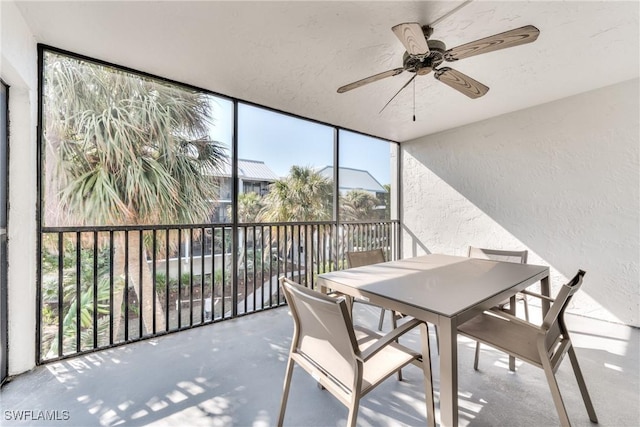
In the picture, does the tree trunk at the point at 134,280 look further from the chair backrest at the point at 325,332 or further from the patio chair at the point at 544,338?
the patio chair at the point at 544,338

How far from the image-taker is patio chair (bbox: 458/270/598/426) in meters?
1.23

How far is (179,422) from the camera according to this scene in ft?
4.67

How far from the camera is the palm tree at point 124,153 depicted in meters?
2.18

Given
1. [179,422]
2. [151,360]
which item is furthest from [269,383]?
[151,360]

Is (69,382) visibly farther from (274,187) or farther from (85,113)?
(274,187)

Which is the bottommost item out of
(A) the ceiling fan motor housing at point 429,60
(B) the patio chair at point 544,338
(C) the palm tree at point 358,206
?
(B) the patio chair at point 544,338

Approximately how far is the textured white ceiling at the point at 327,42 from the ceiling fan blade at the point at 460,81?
31 centimetres

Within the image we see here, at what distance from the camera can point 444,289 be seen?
1.44 m

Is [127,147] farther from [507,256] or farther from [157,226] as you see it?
[507,256]

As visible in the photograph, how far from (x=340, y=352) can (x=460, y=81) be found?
6.37 ft

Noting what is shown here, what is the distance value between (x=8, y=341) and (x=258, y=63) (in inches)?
104

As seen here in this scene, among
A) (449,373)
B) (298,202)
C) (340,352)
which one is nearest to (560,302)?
(449,373)

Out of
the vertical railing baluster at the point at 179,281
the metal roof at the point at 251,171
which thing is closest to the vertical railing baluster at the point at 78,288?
the vertical railing baluster at the point at 179,281

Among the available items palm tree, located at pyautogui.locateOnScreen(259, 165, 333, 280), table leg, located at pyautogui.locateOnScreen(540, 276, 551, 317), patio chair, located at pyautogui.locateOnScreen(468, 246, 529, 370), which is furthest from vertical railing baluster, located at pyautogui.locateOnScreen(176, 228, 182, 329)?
table leg, located at pyautogui.locateOnScreen(540, 276, 551, 317)
